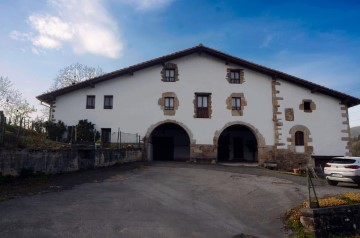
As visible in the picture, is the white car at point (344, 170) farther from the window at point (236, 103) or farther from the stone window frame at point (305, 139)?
the window at point (236, 103)

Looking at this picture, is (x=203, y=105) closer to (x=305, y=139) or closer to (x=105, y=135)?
(x=105, y=135)

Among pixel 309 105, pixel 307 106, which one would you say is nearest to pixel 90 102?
pixel 307 106

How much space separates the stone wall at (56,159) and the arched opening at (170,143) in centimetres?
670

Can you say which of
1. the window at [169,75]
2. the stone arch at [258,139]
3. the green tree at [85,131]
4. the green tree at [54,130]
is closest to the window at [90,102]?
the green tree at [85,131]

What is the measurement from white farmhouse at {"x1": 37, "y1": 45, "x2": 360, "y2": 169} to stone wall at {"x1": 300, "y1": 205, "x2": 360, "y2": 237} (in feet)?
43.6

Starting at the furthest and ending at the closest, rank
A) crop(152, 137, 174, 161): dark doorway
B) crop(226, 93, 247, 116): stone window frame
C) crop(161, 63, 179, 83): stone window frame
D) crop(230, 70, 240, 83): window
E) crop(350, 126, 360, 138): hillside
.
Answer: crop(350, 126, 360, 138): hillside
crop(152, 137, 174, 161): dark doorway
crop(230, 70, 240, 83): window
crop(161, 63, 179, 83): stone window frame
crop(226, 93, 247, 116): stone window frame

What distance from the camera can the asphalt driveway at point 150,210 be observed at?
5.82 m

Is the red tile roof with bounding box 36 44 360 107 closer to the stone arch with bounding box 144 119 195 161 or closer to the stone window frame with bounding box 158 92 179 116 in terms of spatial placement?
the stone window frame with bounding box 158 92 179 116

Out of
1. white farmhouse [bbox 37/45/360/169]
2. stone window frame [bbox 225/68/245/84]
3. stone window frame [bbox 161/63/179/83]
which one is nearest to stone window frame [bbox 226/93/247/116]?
white farmhouse [bbox 37/45/360/169]

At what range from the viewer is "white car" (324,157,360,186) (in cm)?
1139

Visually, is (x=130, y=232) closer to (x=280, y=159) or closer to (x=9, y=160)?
(x=9, y=160)

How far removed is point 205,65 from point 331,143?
11080mm

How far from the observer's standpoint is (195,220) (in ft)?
22.0

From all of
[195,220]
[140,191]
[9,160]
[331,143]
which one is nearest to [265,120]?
[331,143]
